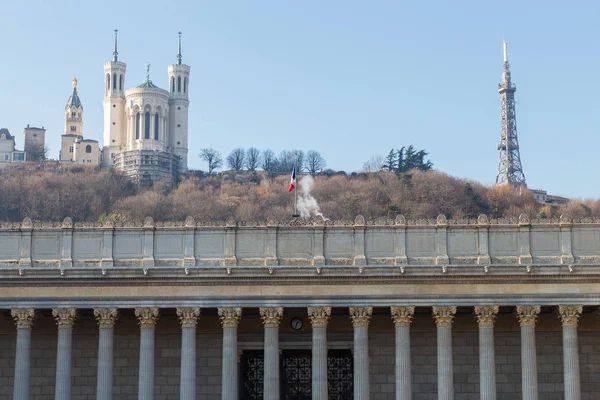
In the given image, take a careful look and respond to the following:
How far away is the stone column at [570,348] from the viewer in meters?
54.2

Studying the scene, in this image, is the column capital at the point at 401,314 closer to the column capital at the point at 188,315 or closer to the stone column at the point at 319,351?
the stone column at the point at 319,351

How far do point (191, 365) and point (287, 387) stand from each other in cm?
607

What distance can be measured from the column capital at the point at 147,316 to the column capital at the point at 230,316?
2847mm

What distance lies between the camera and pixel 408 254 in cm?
5534

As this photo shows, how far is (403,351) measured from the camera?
2154 inches

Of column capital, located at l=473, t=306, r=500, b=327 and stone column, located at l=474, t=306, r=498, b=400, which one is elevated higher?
column capital, located at l=473, t=306, r=500, b=327

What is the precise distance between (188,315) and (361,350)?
7449 millimetres

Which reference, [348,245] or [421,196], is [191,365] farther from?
[421,196]

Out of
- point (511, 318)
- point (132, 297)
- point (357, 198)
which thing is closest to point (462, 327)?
point (511, 318)

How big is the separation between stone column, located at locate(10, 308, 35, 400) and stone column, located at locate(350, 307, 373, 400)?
45.2 feet

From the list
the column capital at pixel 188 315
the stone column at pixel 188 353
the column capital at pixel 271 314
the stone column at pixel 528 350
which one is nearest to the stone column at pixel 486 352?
the stone column at pixel 528 350

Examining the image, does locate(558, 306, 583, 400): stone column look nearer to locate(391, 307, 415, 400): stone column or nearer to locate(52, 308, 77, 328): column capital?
locate(391, 307, 415, 400): stone column

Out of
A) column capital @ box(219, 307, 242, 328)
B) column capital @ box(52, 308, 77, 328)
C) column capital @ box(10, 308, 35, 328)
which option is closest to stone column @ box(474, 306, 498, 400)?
column capital @ box(219, 307, 242, 328)

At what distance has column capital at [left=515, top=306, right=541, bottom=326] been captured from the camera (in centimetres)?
5438
